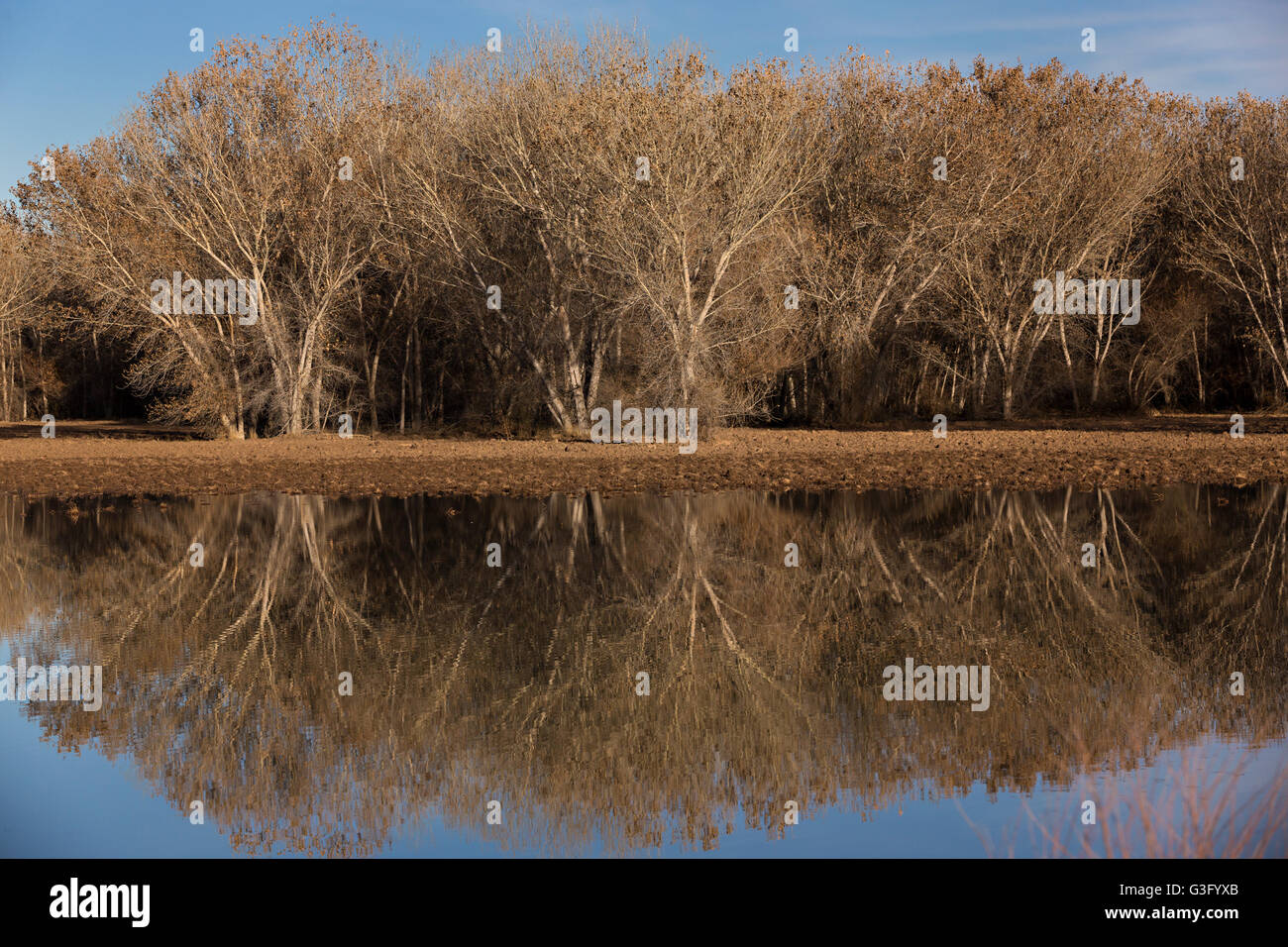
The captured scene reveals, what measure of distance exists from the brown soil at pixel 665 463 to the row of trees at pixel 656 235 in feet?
10.1

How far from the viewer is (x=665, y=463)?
94.5ft

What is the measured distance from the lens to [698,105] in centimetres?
3375

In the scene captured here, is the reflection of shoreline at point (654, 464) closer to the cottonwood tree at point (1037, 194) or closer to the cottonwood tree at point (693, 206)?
the cottonwood tree at point (693, 206)

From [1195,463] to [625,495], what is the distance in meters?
12.3

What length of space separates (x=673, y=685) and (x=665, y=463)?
19544 mm

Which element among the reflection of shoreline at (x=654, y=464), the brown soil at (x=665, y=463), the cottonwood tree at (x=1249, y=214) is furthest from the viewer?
the cottonwood tree at (x=1249, y=214)

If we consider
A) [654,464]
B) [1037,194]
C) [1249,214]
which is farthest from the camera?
[1037,194]

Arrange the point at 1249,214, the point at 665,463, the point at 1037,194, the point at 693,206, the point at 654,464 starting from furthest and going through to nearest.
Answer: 1. the point at 1037,194
2. the point at 1249,214
3. the point at 693,206
4. the point at 665,463
5. the point at 654,464

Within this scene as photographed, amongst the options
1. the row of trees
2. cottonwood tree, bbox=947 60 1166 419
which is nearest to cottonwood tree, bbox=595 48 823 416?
the row of trees

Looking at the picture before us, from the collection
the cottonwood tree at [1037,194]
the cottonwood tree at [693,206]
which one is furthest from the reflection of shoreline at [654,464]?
the cottonwood tree at [1037,194]

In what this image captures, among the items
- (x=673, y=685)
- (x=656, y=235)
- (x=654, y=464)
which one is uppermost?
(x=656, y=235)

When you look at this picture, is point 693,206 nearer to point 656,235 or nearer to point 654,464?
point 656,235

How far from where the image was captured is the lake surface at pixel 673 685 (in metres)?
6.91

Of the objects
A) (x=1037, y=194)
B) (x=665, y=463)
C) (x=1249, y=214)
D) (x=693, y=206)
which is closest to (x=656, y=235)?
(x=693, y=206)
